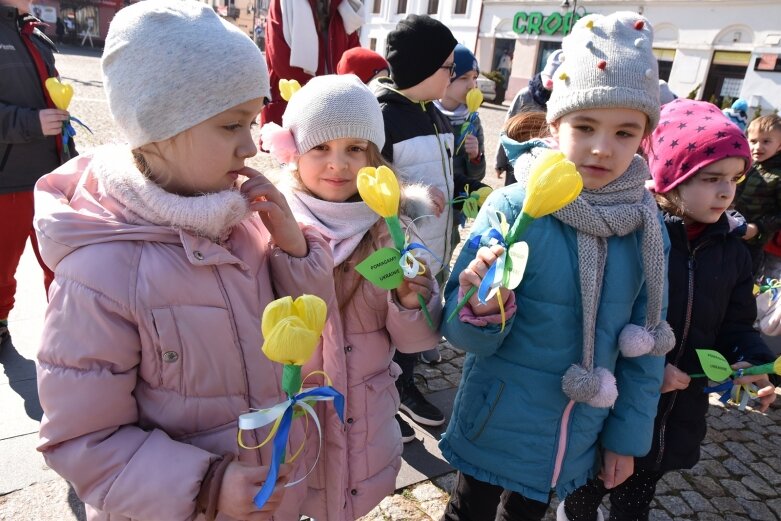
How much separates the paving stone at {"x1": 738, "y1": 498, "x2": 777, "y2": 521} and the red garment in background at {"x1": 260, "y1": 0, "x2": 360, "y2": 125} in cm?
315

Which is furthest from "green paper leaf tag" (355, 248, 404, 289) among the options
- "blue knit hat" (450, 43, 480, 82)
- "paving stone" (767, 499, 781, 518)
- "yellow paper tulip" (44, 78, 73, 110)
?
"blue knit hat" (450, 43, 480, 82)

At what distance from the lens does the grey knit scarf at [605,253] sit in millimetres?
1605

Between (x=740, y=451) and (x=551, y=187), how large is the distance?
2804 mm

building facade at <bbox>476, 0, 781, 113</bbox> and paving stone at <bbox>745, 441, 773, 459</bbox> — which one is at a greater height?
building facade at <bbox>476, 0, 781, 113</bbox>

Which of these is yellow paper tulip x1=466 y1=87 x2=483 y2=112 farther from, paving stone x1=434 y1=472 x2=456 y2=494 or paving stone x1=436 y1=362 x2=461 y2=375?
paving stone x1=434 y1=472 x2=456 y2=494

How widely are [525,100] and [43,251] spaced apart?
393 cm

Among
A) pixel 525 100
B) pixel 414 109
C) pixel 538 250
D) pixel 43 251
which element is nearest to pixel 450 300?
pixel 538 250

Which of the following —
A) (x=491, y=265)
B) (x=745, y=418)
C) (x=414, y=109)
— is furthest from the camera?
(x=745, y=418)

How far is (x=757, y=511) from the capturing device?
263 cm

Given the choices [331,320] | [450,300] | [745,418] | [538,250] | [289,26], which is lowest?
[745,418]

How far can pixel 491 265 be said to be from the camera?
131 cm

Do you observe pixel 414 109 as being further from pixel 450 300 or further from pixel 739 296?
pixel 739 296

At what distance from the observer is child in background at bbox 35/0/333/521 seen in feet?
3.67

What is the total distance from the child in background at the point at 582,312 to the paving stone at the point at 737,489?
4.73 feet
